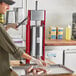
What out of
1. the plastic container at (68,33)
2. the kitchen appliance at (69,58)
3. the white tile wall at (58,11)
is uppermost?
the white tile wall at (58,11)

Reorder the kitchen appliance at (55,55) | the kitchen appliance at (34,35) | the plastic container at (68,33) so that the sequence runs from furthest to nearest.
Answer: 1. the plastic container at (68,33)
2. the kitchen appliance at (55,55)
3. the kitchen appliance at (34,35)

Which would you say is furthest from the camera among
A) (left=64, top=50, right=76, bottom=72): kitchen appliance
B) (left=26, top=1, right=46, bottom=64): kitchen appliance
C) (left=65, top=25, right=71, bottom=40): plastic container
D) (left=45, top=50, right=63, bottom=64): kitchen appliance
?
(left=65, top=25, right=71, bottom=40): plastic container

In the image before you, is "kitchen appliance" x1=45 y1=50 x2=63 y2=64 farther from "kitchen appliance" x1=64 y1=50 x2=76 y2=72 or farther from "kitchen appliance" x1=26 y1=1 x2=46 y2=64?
"kitchen appliance" x1=26 y1=1 x2=46 y2=64

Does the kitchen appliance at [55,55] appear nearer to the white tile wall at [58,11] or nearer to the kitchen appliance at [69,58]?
the kitchen appliance at [69,58]

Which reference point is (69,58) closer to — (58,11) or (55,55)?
(55,55)

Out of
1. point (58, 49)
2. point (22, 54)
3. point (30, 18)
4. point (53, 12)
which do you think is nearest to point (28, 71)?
point (22, 54)

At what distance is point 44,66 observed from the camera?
6.44 feet

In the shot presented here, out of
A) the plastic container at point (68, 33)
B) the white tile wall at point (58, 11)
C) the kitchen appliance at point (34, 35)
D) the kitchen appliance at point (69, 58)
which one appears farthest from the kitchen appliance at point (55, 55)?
the kitchen appliance at point (34, 35)

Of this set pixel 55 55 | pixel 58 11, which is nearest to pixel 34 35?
pixel 55 55

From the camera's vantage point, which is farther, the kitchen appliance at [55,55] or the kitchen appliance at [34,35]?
the kitchen appliance at [55,55]

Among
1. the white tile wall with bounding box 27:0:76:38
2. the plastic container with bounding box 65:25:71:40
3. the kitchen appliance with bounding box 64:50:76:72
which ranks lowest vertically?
the kitchen appliance with bounding box 64:50:76:72

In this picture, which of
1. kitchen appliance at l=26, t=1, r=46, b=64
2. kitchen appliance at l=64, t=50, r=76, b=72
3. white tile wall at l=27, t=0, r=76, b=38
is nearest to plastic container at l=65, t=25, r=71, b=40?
white tile wall at l=27, t=0, r=76, b=38

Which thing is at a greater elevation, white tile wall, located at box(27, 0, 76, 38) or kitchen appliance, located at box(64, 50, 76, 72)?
white tile wall, located at box(27, 0, 76, 38)

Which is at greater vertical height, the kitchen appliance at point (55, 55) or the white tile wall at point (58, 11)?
the white tile wall at point (58, 11)
